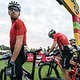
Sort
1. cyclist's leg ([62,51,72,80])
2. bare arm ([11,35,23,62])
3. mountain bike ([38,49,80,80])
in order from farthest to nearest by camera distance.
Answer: mountain bike ([38,49,80,80])
cyclist's leg ([62,51,72,80])
bare arm ([11,35,23,62])

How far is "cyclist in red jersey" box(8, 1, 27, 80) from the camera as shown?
607 centimetres

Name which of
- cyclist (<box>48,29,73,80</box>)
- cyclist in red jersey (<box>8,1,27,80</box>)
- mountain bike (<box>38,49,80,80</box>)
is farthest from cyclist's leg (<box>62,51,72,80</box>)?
cyclist in red jersey (<box>8,1,27,80</box>)

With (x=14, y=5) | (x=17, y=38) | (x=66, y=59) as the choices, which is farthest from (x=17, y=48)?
(x=66, y=59)

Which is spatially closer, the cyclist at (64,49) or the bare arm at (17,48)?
the bare arm at (17,48)

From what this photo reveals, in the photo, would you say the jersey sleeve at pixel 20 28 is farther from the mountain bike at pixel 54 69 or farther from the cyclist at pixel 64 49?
the mountain bike at pixel 54 69

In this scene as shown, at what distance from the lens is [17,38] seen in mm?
6145

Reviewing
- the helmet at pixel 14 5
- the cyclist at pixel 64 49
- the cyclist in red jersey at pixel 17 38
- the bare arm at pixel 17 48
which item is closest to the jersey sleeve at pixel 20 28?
the cyclist in red jersey at pixel 17 38

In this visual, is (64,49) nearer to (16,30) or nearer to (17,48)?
(16,30)

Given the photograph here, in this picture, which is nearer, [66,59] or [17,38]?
[17,38]

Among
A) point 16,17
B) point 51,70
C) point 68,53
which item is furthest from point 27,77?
point 51,70

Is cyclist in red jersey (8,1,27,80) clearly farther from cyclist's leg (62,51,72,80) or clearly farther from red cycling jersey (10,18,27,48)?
cyclist's leg (62,51,72,80)

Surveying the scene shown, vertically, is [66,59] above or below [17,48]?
below

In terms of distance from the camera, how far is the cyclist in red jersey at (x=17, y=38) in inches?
239

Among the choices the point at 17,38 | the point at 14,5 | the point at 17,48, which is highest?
the point at 14,5
